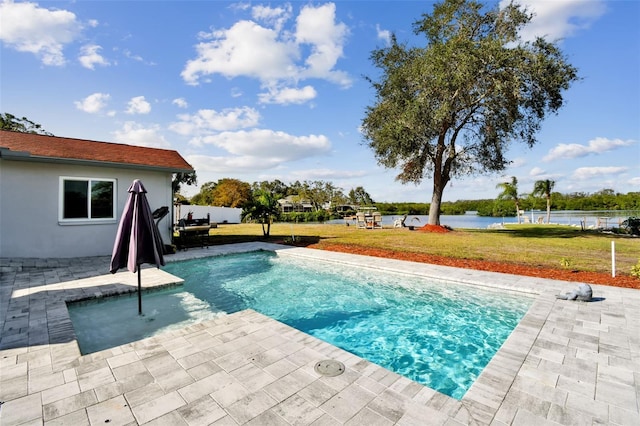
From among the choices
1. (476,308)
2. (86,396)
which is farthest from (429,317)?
(86,396)

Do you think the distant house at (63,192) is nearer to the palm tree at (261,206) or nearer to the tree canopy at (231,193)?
the palm tree at (261,206)

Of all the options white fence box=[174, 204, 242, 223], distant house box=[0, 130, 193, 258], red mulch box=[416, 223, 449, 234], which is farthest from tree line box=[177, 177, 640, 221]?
distant house box=[0, 130, 193, 258]

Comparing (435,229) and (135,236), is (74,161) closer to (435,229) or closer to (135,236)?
(135,236)

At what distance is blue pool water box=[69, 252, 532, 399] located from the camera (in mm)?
4250

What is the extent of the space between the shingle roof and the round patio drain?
31.3 ft

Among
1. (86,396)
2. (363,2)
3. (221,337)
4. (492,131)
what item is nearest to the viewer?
(86,396)

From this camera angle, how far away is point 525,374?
3029 millimetres

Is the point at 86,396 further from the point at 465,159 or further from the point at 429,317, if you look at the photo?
the point at 465,159

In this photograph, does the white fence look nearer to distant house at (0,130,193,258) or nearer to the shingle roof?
the shingle roof

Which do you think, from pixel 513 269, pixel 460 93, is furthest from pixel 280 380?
pixel 460 93

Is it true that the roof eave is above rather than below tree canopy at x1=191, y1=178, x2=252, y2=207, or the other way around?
below

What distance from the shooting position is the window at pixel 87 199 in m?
9.20

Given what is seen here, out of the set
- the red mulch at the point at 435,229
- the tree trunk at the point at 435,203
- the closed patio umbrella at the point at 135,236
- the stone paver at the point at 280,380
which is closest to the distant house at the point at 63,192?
the stone paver at the point at 280,380

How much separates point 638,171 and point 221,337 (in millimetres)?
31377
